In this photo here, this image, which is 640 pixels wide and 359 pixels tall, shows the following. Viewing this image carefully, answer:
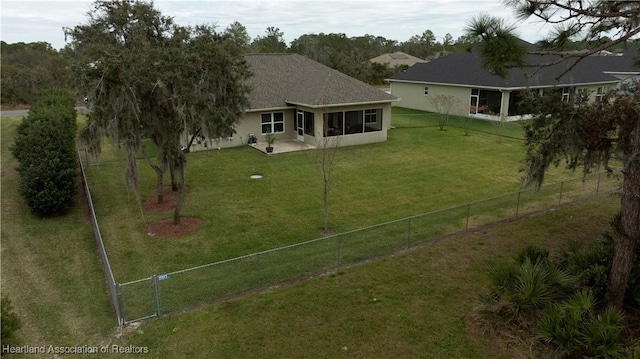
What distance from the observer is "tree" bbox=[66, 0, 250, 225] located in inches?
435

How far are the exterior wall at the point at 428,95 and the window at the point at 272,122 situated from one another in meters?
12.6

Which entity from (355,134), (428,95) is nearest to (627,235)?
(355,134)

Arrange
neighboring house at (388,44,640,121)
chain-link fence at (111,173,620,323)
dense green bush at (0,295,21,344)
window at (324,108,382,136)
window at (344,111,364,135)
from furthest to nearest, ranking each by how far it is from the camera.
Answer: neighboring house at (388,44,640,121) < window at (344,111,364,135) < window at (324,108,382,136) < chain-link fence at (111,173,620,323) < dense green bush at (0,295,21,344)

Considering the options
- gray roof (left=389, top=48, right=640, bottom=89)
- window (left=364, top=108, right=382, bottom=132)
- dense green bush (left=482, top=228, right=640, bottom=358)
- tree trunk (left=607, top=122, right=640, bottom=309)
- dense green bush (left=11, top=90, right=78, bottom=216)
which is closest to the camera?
dense green bush (left=482, top=228, right=640, bottom=358)

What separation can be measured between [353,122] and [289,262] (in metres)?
15.8

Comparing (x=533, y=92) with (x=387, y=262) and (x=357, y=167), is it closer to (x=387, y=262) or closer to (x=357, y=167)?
(x=387, y=262)

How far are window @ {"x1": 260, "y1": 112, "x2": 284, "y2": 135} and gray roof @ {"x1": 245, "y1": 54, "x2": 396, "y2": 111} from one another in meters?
0.78

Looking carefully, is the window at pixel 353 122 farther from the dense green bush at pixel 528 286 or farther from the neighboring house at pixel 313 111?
the dense green bush at pixel 528 286

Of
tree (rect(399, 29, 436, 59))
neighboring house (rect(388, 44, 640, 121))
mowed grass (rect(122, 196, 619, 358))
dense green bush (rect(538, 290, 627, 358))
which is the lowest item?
mowed grass (rect(122, 196, 619, 358))

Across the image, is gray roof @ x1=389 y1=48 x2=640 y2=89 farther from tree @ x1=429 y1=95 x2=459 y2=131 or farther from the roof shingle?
tree @ x1=429 y1=95 x2=459 y2=131

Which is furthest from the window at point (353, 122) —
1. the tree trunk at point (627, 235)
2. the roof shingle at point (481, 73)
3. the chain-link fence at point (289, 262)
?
the tree trunk at point (627, 235)

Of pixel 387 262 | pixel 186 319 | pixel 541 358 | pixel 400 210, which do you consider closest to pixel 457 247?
pixel 387 262

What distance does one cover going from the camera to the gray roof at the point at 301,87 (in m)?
24.5

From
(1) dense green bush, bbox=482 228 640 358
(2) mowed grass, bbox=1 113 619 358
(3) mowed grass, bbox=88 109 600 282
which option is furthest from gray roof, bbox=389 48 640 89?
(1) dense green bush, bbox=482 228 640 358
